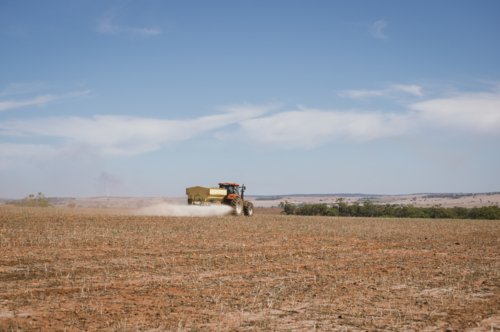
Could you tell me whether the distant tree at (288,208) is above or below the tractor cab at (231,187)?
below

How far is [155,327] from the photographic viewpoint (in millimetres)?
6500

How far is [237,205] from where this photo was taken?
3142cm

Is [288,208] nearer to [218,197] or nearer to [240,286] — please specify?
[218,197]

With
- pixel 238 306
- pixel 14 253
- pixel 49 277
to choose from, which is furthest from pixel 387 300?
pixel 14 253

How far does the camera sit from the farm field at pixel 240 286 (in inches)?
269

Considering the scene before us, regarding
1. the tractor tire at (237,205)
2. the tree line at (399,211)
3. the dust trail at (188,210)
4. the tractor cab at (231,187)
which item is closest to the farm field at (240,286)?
the dust trail at (188,210)

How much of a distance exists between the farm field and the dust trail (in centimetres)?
1384

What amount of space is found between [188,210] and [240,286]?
21.9m

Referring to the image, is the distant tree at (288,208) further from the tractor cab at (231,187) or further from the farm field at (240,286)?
the farm field at (240,286)

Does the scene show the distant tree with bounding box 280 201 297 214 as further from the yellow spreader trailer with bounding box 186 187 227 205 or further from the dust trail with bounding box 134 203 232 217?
the yellow spreader trailer with bounding box 186 187 227 205

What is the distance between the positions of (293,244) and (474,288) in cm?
828

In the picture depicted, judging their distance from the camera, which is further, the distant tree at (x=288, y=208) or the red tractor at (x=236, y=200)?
the distant tree at (x=288, y=208)

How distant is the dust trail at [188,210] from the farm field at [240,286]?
13844mm

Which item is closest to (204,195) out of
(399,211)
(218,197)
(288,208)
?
(218,197)
